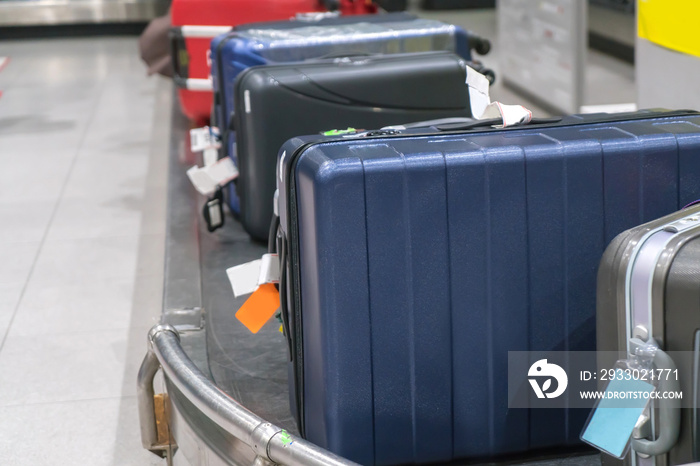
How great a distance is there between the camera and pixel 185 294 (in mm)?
2250

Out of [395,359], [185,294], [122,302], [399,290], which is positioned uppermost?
[399,290]

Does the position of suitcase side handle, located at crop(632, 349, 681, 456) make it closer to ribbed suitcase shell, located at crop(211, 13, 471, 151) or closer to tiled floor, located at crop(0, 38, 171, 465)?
tiled floor, located at crop(0, 38, 171, 465)

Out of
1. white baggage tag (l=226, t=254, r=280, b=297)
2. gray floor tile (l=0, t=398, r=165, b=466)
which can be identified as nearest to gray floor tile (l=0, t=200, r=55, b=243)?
gray floor tile (l=0, t=398, r=165, b=466)

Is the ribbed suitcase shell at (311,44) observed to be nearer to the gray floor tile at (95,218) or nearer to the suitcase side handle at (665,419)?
the gray floor tile at (95,218)

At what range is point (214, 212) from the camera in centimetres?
256

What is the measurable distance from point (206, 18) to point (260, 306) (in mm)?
2410

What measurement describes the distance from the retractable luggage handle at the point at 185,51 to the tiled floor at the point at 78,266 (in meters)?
0.48

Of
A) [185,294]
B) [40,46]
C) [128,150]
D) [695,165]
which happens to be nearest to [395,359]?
[695,165]

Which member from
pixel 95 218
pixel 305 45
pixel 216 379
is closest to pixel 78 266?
pixel 95 218

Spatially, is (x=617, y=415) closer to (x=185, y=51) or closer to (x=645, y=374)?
(x=645, y=374)

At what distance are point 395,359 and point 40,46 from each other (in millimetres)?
8056

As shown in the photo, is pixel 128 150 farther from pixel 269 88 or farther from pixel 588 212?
pixel 588 212

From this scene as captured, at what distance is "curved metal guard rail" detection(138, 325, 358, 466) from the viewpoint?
1.27 metres

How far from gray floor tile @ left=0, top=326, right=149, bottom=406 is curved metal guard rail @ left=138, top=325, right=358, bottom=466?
45 cm
